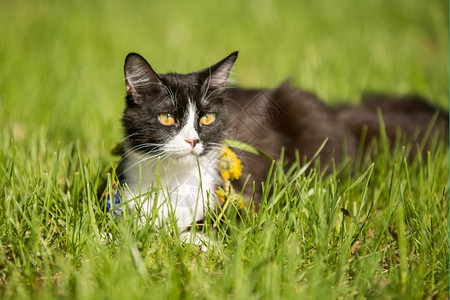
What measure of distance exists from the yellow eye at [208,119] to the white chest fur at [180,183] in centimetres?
14

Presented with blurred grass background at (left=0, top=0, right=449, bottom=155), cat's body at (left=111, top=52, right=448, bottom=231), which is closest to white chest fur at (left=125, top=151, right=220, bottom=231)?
cat's body at (left=111, top=52, right=448, bottom=231)

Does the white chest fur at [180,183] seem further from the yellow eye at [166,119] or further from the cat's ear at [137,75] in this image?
the cat's ear at [137,75]

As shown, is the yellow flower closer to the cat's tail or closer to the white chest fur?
the white chest fur

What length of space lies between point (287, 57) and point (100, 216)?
3.07 m

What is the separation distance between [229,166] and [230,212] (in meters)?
0.20

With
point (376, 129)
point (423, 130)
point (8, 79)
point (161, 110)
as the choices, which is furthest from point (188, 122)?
point (8, 79)

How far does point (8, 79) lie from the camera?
135 inches

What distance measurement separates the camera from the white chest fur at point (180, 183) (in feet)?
6.10

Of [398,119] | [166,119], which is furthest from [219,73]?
[398,119]

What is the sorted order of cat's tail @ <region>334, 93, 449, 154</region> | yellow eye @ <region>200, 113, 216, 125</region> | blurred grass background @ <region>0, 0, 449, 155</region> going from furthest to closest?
1. blurred grass background @ <region>0, 0, 449, 155</region>
2. cat's tail @ <region>334, 93, 449, 154</region>
3. yellow eye @ <region>200, 113, 216, 125</region>

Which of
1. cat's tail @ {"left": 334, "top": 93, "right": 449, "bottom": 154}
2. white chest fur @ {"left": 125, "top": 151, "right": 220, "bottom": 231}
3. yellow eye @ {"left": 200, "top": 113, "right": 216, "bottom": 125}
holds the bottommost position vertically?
white chest fur @ {"left": 125, "top": 151, "right": 220, "bottom": 231}

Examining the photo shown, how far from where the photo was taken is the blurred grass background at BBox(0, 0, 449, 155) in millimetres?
3240

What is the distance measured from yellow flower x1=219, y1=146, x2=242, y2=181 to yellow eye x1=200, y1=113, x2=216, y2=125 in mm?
138

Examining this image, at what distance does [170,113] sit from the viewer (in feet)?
6.06
